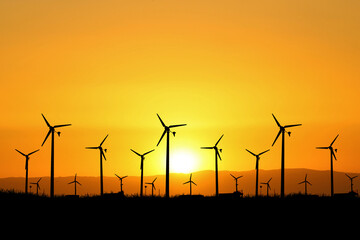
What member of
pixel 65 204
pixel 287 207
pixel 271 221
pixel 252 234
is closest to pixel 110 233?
pixel 252 234

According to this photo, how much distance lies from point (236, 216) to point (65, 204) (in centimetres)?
2425

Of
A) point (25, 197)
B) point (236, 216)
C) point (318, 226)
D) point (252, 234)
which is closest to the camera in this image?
point (252, 234)

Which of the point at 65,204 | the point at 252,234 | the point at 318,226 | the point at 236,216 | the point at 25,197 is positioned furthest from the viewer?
the point at 25,197

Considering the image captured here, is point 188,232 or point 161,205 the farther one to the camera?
point 161,205

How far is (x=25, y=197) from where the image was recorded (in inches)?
4843

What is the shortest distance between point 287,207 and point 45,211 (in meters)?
32.6

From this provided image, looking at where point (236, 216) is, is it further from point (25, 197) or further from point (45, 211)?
point (25, 197)

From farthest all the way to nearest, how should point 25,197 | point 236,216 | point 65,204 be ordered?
point 25,197, point 65,204, point 236,216

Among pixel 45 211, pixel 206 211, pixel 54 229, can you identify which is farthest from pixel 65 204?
pixel 54 229

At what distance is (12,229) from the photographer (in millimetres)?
85438

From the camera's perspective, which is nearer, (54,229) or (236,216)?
(54,229)

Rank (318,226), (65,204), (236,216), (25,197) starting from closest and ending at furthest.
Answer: (318,226), (236,216), (65,204), (25,197)

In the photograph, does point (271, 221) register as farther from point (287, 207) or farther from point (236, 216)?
point (287, 207)

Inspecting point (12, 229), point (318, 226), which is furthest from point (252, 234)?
point (12, 229)
